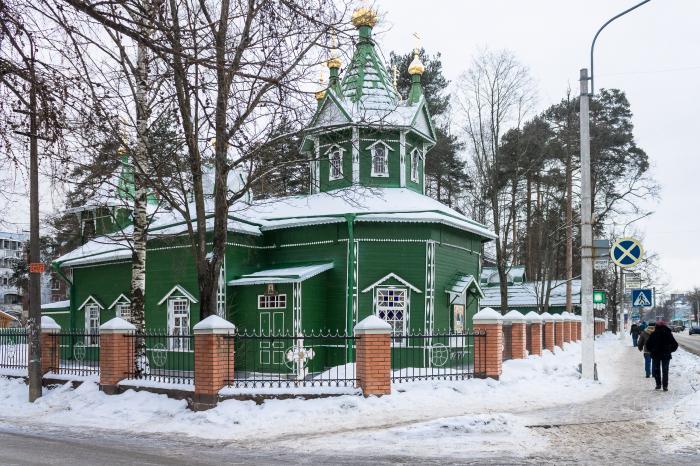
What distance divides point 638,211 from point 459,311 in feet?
60.5

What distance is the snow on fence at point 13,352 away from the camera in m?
16.4

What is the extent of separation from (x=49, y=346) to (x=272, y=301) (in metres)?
6.13

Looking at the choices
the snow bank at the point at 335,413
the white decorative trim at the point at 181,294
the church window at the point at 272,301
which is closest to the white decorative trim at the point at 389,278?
the church window at the point at 272,301

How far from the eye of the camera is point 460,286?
21.1m

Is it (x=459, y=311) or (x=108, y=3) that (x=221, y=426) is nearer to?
(x=108, y=3)

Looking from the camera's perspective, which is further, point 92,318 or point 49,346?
point 92,318

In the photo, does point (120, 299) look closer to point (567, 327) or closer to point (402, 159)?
point (402, 159)

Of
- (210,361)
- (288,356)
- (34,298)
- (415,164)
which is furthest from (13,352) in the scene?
(415,164)

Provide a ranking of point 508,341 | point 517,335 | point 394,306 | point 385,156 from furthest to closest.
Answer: point 385,156
point 394,306
point 508,341
point 517,335

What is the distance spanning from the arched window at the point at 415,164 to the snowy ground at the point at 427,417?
8839mm

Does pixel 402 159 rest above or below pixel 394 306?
above

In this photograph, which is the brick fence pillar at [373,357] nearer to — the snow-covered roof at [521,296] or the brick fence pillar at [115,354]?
the brick fence pillar at [115,354]

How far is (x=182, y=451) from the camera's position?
9.38 meters

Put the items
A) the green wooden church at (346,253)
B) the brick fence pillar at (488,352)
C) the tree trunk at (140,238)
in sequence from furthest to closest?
the green wooden church at (346,253)
the brick fence pillar at (488,352)
the tree trunk at (140,238)
